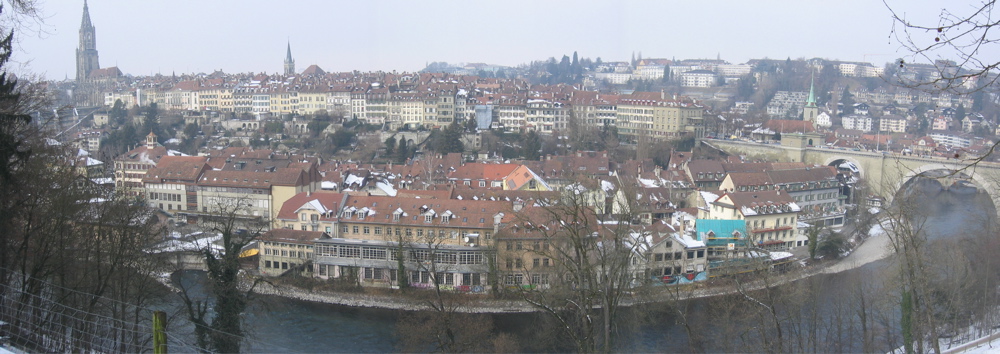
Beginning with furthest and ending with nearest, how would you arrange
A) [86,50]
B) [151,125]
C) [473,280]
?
[86,50] < [151,125] < [473,280]

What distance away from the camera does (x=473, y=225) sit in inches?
426

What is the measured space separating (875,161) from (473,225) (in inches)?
505

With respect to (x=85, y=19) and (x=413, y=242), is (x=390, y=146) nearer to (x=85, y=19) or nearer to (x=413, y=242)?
(x=413, y=242)

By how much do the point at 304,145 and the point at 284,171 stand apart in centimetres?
843

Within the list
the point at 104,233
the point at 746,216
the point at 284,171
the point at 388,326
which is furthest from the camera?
the point at 284,171

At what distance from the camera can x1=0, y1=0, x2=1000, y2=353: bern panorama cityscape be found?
498cm

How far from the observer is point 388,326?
9219 mm

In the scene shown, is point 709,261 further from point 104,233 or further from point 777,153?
point 777,153

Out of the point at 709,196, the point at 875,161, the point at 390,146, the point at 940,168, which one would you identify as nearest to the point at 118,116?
the point at 390,146

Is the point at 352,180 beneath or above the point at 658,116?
beneath

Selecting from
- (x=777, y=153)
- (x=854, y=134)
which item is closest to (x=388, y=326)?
(x=777, y=153)

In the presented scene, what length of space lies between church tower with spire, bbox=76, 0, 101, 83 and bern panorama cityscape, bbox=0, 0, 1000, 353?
1128 cm

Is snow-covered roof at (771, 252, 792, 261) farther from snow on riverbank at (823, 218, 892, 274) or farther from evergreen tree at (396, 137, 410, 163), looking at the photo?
evergreen tree at (396, 137, 410, 163)

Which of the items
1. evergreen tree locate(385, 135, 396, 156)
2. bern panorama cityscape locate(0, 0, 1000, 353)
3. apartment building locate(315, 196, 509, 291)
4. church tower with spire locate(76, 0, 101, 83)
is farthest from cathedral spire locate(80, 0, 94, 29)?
apartment building locate(315, 196, 509, 291)
